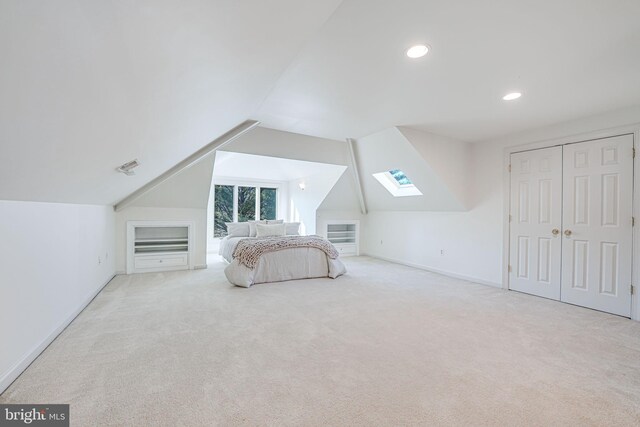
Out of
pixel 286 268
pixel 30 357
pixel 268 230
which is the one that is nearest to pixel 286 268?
pixel 286 268

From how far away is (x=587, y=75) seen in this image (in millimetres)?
2262

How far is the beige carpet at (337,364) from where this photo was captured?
1467 mm

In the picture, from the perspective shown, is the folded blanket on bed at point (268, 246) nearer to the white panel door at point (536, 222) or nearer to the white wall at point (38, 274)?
the white wall at point (38, 274)

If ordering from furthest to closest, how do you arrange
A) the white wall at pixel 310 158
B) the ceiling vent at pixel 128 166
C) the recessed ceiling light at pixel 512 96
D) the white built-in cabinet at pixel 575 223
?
the white wall at pixel 310 158 < the white built-in cabinet at pixel 575 223 < the recessed ceiling light at pixel 512 96 < the ceiling vent at pixel 128 166

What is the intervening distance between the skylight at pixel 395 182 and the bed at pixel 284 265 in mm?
1830

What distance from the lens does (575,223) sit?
130 inches

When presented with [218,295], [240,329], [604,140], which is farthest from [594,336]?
[218,295]

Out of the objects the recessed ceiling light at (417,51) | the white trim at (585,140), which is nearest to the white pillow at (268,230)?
the white trim at (585,140)

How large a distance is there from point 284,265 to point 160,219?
2.31m

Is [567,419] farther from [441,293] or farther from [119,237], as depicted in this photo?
[119,237]

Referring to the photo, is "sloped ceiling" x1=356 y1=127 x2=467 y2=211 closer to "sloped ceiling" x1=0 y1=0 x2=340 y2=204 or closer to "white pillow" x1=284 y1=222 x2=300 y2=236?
"white pillow" x1=284 y1=222 x2=300 y2=236

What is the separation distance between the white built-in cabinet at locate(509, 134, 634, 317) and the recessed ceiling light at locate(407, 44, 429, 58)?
2679 millimetres

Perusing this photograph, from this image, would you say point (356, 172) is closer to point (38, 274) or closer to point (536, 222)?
point (536, 222)

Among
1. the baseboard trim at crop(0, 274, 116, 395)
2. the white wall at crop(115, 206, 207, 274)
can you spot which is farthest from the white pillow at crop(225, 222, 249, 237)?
the baseboard trim at crop(0, 274, 116, 395)
